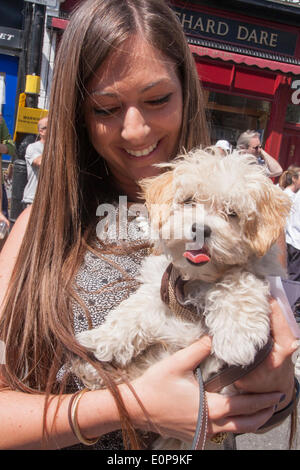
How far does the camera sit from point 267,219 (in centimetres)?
138

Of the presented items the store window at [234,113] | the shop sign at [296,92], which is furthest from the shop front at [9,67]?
the shop sign at [296,92]

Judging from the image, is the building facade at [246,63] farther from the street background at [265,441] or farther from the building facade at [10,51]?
the street background at [265,441]

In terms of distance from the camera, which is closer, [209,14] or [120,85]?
[120,85]

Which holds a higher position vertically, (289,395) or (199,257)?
(199,257)

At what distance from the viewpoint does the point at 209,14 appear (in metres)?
10.2

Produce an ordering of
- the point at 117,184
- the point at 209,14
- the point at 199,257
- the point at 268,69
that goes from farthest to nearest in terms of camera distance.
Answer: the point at 209,14
the point at 268,69
the point at 117,184
the point at 199,257

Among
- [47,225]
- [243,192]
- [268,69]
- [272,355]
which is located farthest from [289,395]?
[268,69]

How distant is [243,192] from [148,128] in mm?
530

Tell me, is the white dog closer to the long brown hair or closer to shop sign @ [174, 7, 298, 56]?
the long brown hair

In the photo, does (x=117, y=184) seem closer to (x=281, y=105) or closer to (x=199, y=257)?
(x=199, y=257)

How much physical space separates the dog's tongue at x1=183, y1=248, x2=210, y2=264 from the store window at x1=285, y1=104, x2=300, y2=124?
10629mm

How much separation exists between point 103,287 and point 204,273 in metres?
0.40

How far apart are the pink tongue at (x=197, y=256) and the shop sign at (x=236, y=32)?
33.1ft

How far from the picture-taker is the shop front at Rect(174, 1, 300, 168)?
Answer: 32.1 feet
